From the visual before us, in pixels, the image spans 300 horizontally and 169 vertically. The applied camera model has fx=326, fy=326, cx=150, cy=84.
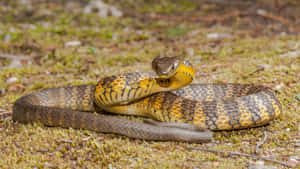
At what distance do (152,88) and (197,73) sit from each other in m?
1.80

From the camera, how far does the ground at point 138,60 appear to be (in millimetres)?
3391

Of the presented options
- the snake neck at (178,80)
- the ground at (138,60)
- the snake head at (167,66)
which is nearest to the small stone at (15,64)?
the ground at (138,60)

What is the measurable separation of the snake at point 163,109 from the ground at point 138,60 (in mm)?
118

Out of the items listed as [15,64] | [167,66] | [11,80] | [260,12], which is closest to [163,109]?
[167,66]

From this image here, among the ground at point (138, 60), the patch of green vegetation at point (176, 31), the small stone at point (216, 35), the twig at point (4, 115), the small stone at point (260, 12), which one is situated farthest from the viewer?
the small stone at point (260, 12)

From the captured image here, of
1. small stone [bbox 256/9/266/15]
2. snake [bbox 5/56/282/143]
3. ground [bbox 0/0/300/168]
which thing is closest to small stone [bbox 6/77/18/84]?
ground [bbox 0/0/300/168]

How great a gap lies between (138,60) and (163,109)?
291 cm

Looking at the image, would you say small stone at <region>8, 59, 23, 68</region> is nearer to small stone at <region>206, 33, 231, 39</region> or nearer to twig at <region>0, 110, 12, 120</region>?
twig at <region>0, 110, 12, 120</region>

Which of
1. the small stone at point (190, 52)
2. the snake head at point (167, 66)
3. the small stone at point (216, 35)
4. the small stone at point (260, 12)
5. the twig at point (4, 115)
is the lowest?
the twig at point (4, 115)

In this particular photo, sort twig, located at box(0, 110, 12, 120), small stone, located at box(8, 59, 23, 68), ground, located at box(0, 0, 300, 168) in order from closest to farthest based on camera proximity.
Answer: ground, located at box(0, 0, 300, 168), twig, located at box(0, 110, 12, 120), small stone, located at box(8, 59, 23, 68)

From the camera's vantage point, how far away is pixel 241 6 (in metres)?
10.5

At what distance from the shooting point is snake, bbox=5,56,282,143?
3797mm

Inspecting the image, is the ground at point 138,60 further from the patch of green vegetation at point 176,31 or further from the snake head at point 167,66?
the snake head at point 167,66

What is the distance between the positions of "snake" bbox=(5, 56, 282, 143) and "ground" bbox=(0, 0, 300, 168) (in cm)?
12
